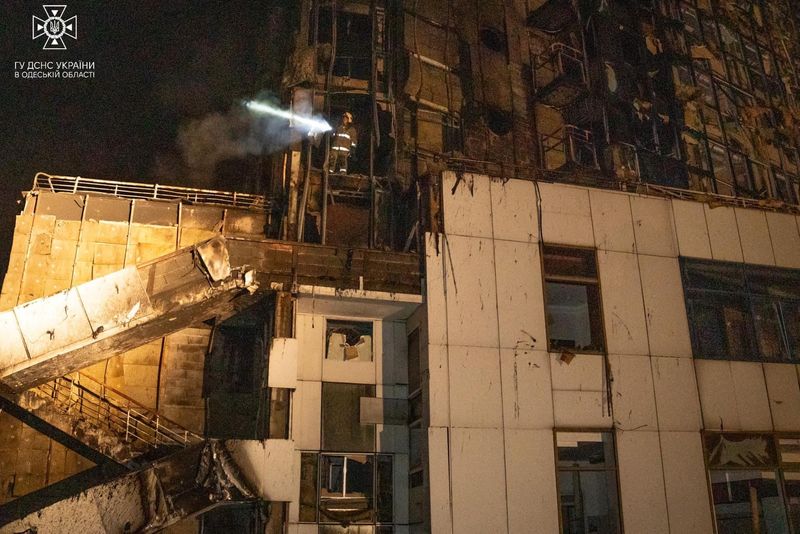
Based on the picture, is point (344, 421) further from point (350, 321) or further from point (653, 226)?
point (653, 226)

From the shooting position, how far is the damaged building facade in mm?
11828

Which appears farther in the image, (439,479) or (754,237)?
(754,237)

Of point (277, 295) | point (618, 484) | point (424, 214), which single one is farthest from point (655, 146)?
point (277, 295)

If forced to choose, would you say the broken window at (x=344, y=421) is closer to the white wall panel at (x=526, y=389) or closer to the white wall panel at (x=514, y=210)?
the white wall panel at (x=526, y=389)

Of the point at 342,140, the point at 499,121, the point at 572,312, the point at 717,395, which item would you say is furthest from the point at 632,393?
the point at 499,121

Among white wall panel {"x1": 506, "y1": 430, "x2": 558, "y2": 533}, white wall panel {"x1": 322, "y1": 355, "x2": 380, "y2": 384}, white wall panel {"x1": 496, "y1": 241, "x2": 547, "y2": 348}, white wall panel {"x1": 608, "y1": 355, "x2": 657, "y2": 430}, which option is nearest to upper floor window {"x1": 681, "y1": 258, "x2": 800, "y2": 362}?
white wall panel {"x1": 608, "y1": 355, "x2": 657, "y2": 430}

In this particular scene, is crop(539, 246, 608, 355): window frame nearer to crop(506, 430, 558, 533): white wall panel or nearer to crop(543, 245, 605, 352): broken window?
crop(543, 245, 605, 352): broken window

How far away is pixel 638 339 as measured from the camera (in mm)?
14500

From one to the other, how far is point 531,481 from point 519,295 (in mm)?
4036

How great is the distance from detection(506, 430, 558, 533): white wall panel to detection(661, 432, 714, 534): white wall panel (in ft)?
9.22

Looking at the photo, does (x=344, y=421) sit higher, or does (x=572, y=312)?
(x=572, y=312)

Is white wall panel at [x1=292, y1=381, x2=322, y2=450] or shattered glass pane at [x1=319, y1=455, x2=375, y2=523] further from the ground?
white wall panel at [x1=292, y1=381, x2=322, y2=450]

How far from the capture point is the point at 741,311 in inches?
627

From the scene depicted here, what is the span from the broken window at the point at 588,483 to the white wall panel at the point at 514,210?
4.67m
